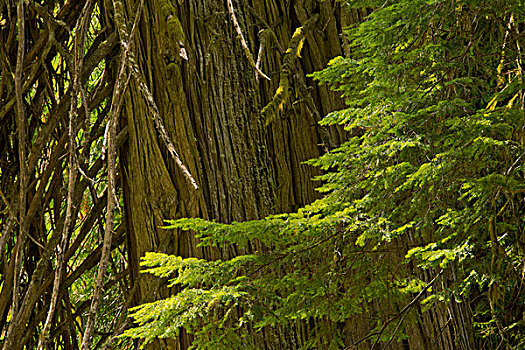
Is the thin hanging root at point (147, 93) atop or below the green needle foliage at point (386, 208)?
atop

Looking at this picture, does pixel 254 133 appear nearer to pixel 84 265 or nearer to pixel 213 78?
pixel 213 78

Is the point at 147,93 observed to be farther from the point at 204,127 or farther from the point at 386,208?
the point at 386,208

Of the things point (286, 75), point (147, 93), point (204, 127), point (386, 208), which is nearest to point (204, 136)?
point (204, 127)

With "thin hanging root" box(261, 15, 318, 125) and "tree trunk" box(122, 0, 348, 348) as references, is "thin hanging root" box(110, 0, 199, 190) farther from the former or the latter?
"thin hanging root" box(261, 15, 318, 125)

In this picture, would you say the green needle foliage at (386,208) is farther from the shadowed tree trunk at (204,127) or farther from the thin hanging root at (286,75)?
the thin hanging root at (286,75)

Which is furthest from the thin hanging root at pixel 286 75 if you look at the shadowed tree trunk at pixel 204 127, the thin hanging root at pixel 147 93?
the thin hanging root at pixel 147 93

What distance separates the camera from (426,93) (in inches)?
53.9

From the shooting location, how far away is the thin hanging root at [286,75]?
1855mm

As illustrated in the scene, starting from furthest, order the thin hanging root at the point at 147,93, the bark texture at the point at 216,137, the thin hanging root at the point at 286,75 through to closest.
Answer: the thin hanging root at the point at 286,75, the bark texture at the point at 216,137, the thin hanging root at the point at 147,93

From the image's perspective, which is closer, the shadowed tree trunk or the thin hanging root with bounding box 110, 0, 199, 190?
the thin hanging root with bounding box 110, 0, 199, 190

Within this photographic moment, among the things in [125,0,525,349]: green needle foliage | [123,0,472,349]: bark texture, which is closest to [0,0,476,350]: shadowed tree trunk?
[123,0,472,349]: bark texture

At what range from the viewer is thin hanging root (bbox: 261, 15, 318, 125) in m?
1.86

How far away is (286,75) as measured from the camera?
1881 millimetres

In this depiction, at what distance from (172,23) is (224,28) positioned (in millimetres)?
203
